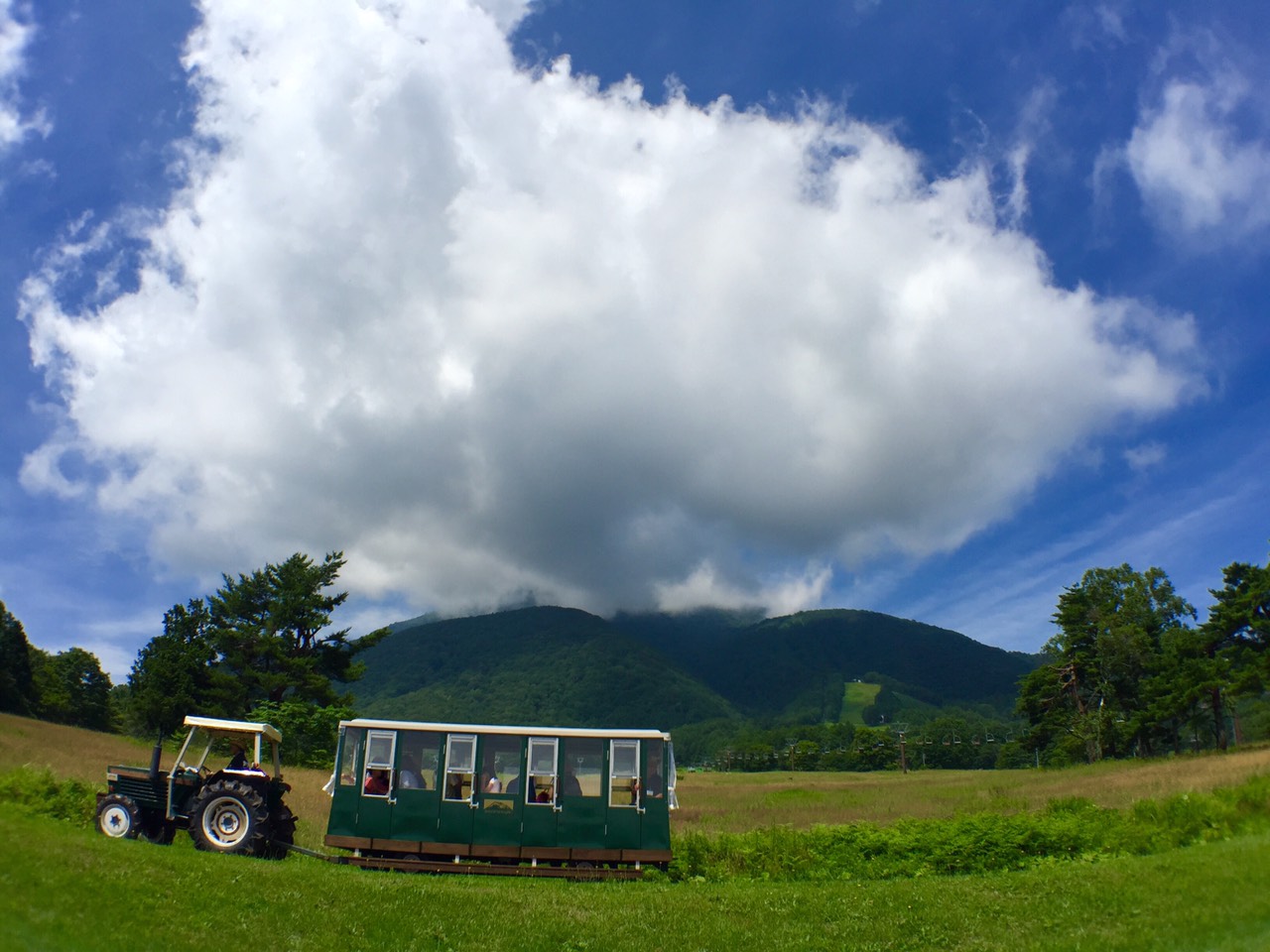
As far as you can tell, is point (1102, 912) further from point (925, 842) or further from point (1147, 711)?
point (1147, 711)

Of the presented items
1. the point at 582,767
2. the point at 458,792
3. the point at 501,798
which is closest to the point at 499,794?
the point at 501,798

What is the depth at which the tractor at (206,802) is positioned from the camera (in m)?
17.0

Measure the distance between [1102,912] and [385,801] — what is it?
47.8 feet

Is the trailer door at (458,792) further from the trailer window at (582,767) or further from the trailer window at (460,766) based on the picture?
the trailer window at (582,767)

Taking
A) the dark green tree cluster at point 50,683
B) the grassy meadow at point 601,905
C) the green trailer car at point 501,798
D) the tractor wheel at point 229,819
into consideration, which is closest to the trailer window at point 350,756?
the green trailer car at point 501,798

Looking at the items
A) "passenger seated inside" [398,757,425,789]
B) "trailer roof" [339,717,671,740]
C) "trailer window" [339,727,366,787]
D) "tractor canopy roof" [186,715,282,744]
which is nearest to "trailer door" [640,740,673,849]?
"trailer roof" [339,717,671,740]

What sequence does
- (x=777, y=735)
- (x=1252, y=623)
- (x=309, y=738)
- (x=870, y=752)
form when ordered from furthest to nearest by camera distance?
(x=777, y=735) → (x=870, y=752) → (x=309, y=738) → (x=1252, y=623)

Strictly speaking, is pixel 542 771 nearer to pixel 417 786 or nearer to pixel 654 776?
pixel 654 776

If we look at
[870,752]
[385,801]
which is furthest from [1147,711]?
[870,752]

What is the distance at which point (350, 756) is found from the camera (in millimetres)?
19922

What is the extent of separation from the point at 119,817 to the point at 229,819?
96.4 inches

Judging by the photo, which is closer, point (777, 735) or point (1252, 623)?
point (1252, 623)

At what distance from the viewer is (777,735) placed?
606ft

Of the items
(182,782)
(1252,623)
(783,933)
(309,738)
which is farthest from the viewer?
(309,738)
